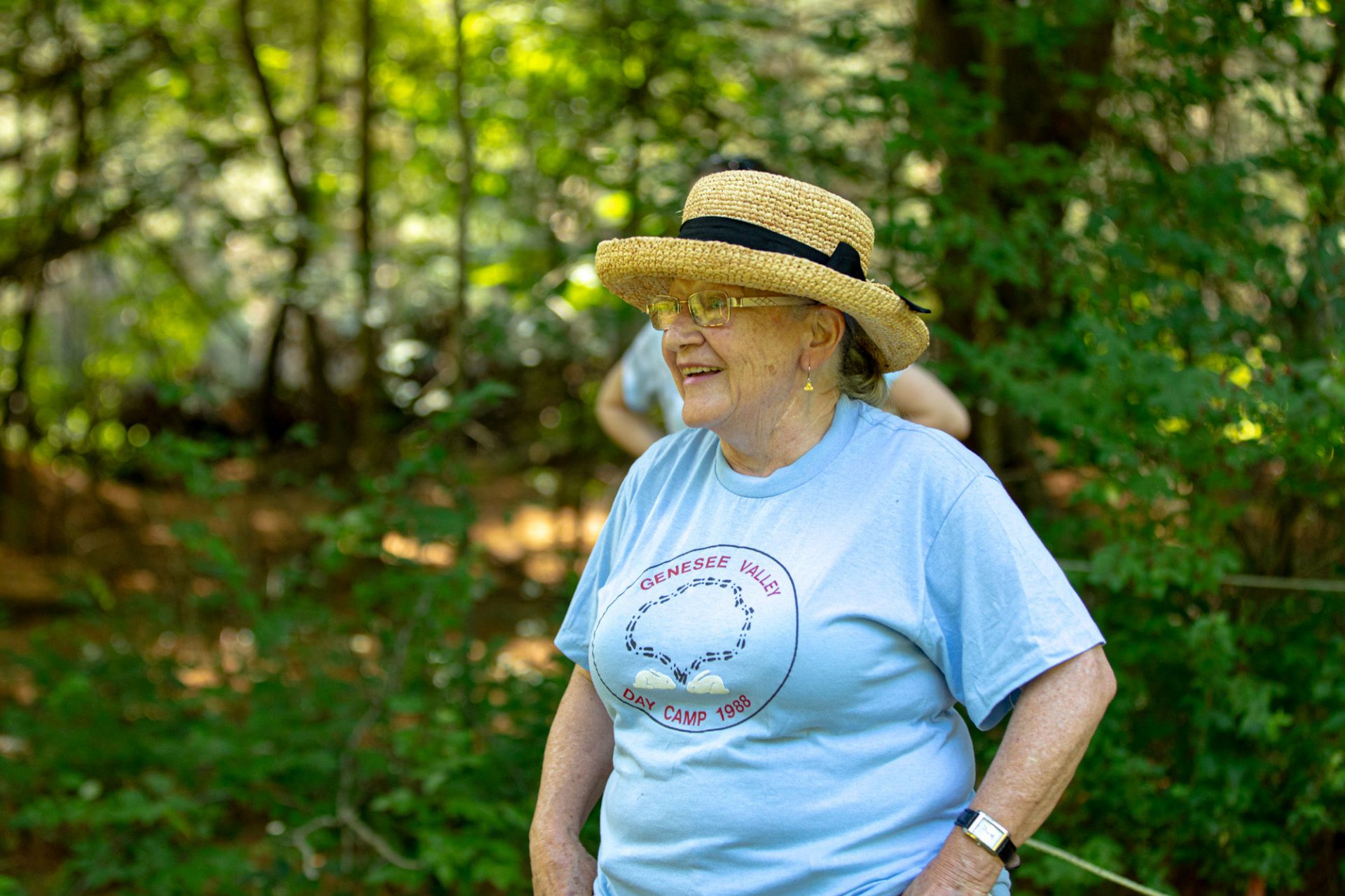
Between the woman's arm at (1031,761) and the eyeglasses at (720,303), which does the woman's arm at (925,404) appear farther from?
the woman's arm at (1031,761)

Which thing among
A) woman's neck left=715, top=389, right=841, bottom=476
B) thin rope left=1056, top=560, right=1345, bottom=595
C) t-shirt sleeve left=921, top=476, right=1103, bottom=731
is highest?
woman's neck left=715, top=389, right=841, bottom=476

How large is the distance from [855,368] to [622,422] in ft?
5.24

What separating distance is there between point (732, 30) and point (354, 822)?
3815 millimetres

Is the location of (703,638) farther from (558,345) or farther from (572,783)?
(558,345)

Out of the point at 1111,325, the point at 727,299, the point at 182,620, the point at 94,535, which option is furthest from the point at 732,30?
the point at 94,535

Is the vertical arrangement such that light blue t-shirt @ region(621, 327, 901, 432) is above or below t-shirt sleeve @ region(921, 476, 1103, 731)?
below

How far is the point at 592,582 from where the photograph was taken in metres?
2.15

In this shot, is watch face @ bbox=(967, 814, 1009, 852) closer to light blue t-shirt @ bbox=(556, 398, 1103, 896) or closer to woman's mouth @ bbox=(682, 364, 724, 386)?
light blue t-shirt @ bbox=(556, 398, 1103, 896)

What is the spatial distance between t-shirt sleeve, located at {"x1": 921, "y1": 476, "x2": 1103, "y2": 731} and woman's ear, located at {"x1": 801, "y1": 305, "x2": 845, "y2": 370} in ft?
1.11

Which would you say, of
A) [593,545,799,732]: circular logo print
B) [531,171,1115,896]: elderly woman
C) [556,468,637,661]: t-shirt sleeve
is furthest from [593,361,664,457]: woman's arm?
[593,545,799,732]: circular logo print

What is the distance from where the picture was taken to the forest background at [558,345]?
3098mm

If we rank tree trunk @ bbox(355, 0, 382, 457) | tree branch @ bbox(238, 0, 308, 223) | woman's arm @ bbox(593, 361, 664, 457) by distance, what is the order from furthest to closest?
tree branch @ bbox(238, 0, 308, 223)
tree trunk @ bbox(355, 0, 382, 457)
woman's arm @ bbox(593, 361, 664, 457)

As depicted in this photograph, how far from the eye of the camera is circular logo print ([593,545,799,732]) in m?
1.76

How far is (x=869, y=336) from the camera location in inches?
79.7
